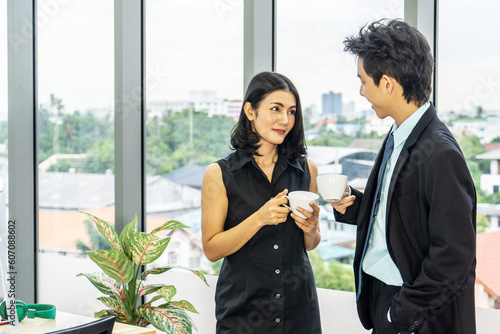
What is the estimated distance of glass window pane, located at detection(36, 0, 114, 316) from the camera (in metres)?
3.47

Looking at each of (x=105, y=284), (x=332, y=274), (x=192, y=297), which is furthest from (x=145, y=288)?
(x=332, y=274)

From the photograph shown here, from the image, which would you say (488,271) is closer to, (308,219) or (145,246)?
(308,219)

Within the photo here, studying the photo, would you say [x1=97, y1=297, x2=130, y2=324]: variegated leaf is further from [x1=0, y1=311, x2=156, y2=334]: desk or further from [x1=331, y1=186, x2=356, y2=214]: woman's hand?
[x1=331, y1=186, x2=356, y2=214]: woman's hand

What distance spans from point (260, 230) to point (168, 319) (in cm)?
72

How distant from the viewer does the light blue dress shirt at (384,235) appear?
1.59m

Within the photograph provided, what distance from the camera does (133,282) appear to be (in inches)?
101

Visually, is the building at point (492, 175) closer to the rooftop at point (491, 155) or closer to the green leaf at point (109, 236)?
the rooftop at point (491, 155)

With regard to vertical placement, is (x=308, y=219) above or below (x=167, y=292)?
above

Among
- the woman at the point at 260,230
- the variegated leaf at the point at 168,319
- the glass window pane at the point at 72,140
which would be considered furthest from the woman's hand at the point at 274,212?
the glass window pane at the point at 72,140

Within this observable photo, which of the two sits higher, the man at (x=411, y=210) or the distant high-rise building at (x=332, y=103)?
the distant high-rise building at (x=332, y=103)

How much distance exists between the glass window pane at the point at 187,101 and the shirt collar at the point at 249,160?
3.35 ft

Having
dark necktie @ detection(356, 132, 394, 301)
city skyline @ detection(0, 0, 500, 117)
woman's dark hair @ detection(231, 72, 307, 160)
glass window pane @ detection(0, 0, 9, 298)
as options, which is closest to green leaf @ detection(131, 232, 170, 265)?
woman's dark hair @ detection(231, 72, 307, 160)

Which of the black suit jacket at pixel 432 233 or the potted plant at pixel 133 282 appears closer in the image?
the black suit jacket at pixel 432 233

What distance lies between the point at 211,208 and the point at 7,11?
2572mm
